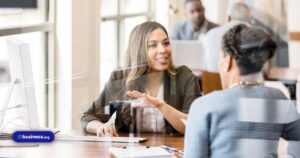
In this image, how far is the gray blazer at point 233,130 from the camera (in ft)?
4.14

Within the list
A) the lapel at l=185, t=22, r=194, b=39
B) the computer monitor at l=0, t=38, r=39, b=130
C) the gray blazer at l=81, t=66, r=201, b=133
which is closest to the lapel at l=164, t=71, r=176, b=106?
the gray blazer at l=81, t=66, r=201, b=133

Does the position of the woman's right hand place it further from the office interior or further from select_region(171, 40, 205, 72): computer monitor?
select_region(171, 40, 205, 72): computer monitor

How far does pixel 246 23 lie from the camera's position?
4.16ft

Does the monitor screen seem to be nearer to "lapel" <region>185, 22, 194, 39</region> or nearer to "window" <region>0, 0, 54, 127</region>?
"window" <region>0, 0, 54, 127</region>

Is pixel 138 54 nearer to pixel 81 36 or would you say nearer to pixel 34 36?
pixel 81 36

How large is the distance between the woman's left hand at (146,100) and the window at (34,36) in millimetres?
237

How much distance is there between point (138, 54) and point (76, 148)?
0.91ft

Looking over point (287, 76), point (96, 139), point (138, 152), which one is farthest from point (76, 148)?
point (287, 76)

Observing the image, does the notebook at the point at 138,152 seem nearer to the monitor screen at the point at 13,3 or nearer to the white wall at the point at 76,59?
the white wall at the point at 76,59

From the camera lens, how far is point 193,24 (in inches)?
51.2

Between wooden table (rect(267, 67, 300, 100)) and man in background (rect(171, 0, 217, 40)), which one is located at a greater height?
man in background (rect(171, 0, 217, 40))

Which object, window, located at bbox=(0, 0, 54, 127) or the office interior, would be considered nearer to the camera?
the office interior

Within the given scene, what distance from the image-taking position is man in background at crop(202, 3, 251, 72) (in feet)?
4.17

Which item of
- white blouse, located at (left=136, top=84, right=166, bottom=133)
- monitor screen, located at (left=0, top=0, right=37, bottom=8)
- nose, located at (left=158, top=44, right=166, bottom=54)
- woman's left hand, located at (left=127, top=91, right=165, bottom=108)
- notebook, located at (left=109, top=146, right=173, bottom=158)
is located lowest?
notebook, located at (left=109, top=146, right=173, bottom=158)
